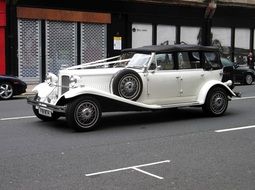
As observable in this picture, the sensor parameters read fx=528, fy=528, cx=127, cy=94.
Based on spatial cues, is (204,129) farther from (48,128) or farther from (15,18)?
(15,18)

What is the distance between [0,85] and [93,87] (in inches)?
286

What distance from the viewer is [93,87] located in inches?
415

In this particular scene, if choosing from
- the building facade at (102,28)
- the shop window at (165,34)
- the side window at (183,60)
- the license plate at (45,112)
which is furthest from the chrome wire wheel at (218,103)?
the shop window at (165,34)

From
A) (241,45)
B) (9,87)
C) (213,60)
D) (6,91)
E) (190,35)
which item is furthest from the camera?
(241,45)

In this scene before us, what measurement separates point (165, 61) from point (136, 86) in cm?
112

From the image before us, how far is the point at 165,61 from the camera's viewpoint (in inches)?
451

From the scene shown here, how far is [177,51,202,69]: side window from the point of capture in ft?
38.5

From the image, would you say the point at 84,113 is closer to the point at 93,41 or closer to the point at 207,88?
the point at 207,88

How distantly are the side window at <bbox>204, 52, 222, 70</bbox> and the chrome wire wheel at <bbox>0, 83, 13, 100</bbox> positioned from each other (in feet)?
24.8

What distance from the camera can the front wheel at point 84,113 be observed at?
32.3ft

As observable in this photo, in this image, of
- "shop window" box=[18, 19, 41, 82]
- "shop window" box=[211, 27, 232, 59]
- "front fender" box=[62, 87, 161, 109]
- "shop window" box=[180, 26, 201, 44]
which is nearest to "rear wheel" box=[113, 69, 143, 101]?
"front fender" box=[62, 87, 161, 109]

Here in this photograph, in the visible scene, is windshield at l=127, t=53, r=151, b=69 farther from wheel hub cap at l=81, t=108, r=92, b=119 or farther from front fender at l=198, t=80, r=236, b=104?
wheel hub cap at l=81, t=108, r=92, b=119

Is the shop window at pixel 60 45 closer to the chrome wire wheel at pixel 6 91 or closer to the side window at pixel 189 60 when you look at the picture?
the chrome wire wheel at pixel 6 91

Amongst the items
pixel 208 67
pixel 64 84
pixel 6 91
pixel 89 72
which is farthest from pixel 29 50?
pixel 89 72
